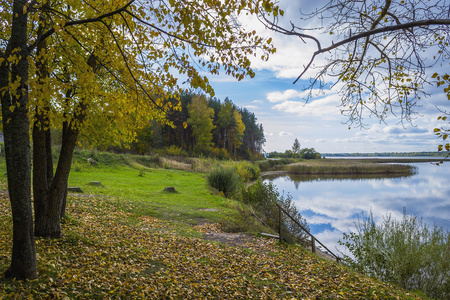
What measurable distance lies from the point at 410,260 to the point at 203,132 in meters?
41.6

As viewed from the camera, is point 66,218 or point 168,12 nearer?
point 168,12

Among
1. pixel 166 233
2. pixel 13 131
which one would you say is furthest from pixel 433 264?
pixel 13 131

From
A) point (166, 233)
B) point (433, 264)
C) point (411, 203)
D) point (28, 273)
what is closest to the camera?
point (28, 273)

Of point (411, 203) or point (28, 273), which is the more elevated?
point (28, 273)

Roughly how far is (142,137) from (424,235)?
41635 mm

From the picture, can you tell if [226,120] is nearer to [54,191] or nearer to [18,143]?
[54,191]

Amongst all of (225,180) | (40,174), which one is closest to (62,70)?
(40,174)

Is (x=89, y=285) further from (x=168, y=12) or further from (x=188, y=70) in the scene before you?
(x=168, y=12)

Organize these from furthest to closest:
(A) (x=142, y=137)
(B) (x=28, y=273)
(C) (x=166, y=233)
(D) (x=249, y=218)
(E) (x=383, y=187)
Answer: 1. (A) (x=142, y=137)
2. (E) (x=383, y=187)
3. (D) (x=249, y=218)
4. (C) (x=166, y=233)
5. (B) (x=28, y=273)

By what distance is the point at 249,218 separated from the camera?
38.6 ft

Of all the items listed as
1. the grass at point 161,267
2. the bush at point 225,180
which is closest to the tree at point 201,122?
the bush at point 225,180

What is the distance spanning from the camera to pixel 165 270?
565 centimetres

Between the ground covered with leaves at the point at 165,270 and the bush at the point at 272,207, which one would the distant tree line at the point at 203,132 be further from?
the ground covered with leaves at the point at 165,270

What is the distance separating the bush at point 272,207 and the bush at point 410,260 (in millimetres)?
3476
